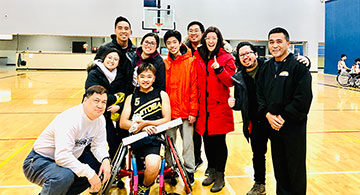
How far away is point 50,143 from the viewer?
6.52 ft

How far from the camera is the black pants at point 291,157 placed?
2084 mm

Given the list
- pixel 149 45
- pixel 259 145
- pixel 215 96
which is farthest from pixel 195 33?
pixel 259 145

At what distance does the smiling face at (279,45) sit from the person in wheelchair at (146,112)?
1.01 metres

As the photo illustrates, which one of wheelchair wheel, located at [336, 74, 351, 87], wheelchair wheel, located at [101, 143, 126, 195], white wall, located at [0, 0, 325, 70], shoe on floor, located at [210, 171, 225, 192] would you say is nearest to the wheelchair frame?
wheelchair wheel, located at [336, 74, 351, 87]

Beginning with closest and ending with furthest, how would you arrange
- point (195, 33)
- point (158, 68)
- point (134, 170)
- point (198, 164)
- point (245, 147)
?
point (134, 170)
point (158, 68)
point (195, 33)
point (198, 164)
point (245, 147)

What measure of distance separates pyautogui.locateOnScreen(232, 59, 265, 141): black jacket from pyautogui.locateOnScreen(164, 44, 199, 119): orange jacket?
0.41 meters

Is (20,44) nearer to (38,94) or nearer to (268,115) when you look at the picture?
(38,94)

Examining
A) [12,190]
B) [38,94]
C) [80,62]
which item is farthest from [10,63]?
[12,190]

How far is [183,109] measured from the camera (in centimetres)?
272

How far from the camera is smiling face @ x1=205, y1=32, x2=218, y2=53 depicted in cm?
263

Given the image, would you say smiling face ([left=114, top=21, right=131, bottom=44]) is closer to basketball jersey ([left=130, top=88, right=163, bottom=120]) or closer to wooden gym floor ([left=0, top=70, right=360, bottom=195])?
basketball jersey ([left=130, top=88, right=163, bottom=120])

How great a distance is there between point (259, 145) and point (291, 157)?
477mm

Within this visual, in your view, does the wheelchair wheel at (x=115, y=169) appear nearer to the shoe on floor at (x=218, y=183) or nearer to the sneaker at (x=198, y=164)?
the shoe on floor at (x=218, y=183)

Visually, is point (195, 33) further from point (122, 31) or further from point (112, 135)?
point (112, 135)
